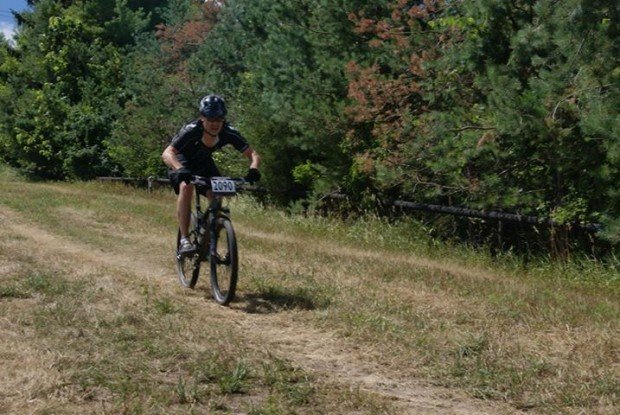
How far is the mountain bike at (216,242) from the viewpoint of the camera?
295 inches

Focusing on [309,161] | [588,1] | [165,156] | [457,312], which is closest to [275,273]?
[165,156]

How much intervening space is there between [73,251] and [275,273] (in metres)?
3.15

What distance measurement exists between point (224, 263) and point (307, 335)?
1.50 meters

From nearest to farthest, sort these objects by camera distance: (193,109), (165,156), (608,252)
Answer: (165,156) < (608,252) < (193,109)

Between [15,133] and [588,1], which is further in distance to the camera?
[15,133]

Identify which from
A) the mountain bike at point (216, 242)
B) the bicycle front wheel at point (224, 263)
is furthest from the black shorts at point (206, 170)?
the bicycle front wheel at point (224, 263)

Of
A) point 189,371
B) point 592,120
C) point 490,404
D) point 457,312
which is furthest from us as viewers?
point 592,120

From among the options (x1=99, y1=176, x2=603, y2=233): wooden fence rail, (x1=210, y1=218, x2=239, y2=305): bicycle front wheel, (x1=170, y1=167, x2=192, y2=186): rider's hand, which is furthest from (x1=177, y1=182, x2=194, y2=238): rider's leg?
(x1=99, y1=176, x2=603, y2=233): wooden fence rail

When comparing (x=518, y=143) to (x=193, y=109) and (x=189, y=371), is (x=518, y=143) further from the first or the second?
(x=193, y=109)

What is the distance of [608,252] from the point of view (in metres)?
10.3

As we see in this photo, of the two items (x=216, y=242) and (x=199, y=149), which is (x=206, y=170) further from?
(x=216, y=242)

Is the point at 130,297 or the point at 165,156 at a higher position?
the point at 165,156

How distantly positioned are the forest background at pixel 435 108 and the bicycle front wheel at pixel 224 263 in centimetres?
405

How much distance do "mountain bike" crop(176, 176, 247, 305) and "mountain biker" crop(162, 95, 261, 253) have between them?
0.37 ft
